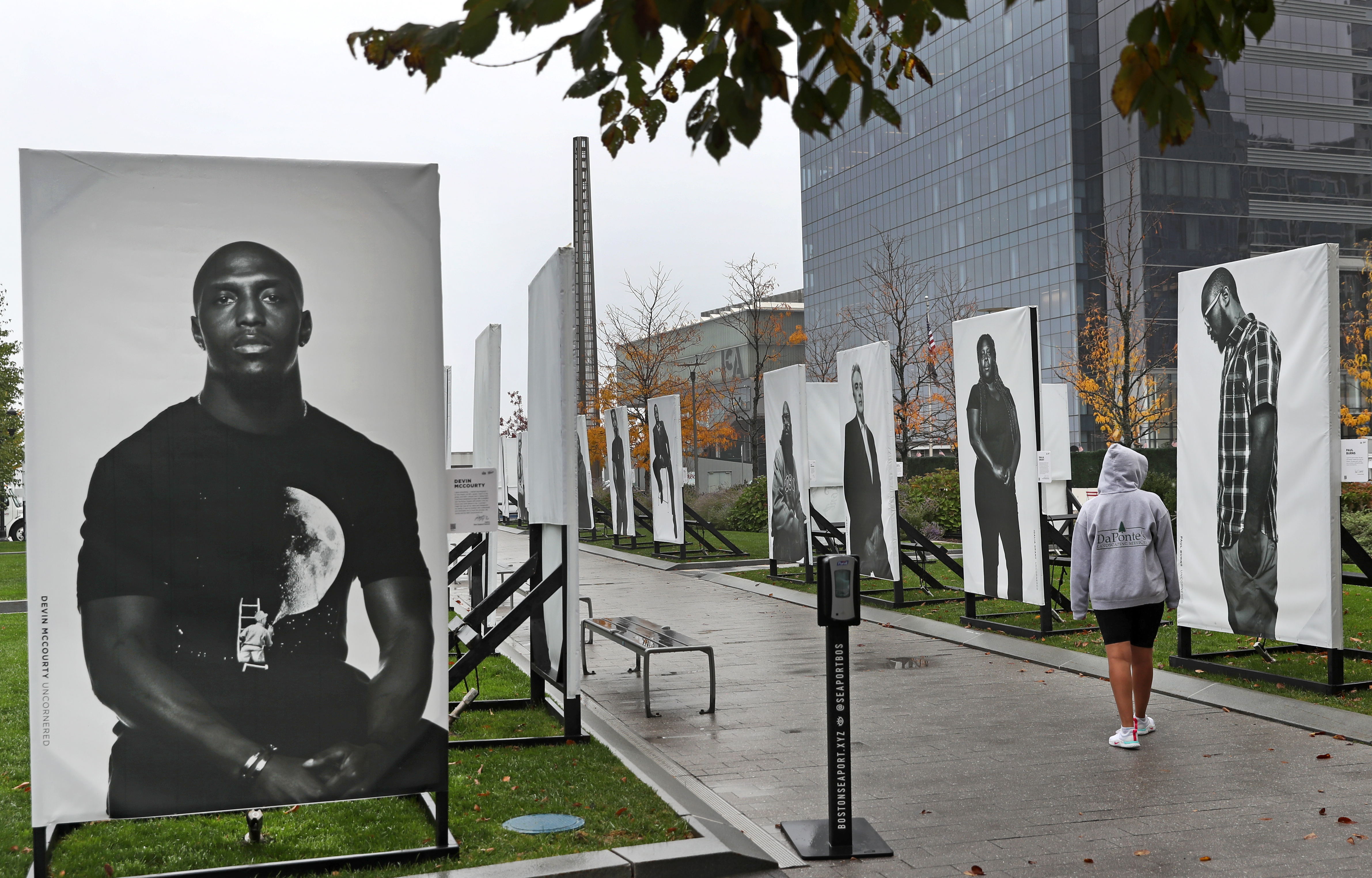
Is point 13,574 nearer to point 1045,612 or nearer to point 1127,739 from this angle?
point 1045,612

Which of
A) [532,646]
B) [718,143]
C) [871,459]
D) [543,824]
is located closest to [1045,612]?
[871,459]

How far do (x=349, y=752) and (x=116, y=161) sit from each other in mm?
2772

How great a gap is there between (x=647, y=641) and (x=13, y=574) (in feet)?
59.3

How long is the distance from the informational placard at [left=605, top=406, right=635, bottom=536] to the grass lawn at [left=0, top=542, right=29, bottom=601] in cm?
1238

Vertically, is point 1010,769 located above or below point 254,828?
below

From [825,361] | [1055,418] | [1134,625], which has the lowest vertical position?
[1134,625]

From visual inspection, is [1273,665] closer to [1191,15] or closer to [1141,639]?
[1141,639]

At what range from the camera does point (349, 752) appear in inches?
204

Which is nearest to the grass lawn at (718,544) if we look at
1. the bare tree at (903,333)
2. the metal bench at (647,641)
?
the bare tree at (903,333)

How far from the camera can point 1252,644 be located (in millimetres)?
11258

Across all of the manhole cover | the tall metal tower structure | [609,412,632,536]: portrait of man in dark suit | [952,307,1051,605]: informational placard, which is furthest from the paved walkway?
the tall metal tower structure

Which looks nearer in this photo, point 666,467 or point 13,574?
point 13,574

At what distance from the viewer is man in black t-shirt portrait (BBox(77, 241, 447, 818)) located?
4.93 metres

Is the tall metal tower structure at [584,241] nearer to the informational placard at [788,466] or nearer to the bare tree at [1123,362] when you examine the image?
the bare tree at [1123,362]
